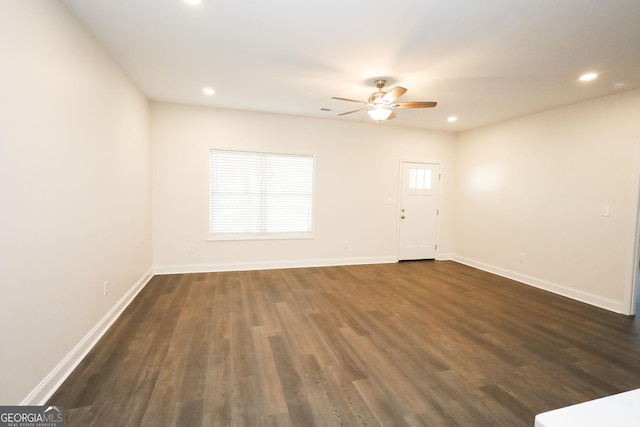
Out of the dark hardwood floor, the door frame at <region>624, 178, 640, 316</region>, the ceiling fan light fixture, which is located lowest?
the dark hardwood floor

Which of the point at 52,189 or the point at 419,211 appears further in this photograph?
the point at 419,211

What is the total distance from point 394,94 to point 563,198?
3.10 metres

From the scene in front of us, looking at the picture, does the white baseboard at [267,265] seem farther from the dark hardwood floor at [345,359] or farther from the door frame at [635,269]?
the door frame at [635,269]

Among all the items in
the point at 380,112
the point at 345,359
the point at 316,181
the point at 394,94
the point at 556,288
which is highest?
the point at 394,94

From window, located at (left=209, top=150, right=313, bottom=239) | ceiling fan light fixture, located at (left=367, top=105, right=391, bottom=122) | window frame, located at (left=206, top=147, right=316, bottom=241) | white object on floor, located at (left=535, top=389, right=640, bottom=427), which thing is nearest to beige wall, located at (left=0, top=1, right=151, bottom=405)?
window frame, located at (left=206, top=147, right=316, bottom=241)

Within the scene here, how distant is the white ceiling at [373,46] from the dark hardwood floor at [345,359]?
2718 millimetres

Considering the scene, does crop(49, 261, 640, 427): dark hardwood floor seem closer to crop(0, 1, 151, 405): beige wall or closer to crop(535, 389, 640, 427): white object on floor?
crop(0, 1, 151, 405): beige wall

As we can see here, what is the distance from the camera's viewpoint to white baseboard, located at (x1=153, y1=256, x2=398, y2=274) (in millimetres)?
4539

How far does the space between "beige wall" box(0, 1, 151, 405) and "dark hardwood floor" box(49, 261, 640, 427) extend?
15.9 inches

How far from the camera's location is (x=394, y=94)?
300 cm

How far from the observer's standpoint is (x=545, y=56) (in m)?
2.58

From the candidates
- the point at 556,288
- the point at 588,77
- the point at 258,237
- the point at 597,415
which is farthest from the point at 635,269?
the point at 258,237

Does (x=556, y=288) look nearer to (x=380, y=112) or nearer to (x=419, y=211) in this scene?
(x=419, y=211)
